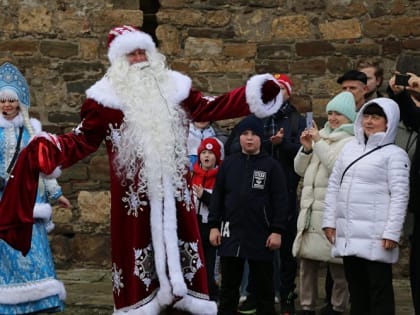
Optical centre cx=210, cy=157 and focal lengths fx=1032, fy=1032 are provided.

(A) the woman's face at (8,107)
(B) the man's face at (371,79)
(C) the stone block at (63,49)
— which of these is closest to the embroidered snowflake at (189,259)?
(A) the woman's face at (8,107)

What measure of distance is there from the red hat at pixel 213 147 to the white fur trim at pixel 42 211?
4.60 ft

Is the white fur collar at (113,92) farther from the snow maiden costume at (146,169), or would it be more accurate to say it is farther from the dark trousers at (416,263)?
the dark trousers at (416,263)

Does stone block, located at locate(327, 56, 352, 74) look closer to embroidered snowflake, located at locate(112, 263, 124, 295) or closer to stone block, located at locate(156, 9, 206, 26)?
stone block, located at locate(156, 9, 206, 26)

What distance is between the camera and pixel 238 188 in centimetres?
760

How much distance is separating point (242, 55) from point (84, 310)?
3050 mm

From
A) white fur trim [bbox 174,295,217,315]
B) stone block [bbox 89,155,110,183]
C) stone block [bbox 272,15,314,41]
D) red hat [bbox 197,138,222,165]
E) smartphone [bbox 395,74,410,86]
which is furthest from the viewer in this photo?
stone block [bbox 89,155,110,183]

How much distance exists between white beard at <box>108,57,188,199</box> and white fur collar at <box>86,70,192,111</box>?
3 centimetres

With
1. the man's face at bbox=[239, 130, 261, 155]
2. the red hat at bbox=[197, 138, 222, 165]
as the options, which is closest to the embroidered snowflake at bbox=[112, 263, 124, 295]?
the man's face at bbox=[239, 130, 261, 155]

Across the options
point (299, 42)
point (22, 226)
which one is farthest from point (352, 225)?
point (299, 42)

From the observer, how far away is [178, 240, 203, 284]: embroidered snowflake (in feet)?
20.1

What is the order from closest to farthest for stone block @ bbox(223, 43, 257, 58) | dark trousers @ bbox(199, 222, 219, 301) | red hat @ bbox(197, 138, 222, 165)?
dark trousers @ bbox(199, 222, 219, 301), red hat @ bbox(197, 138, 222, 165), stone block @ bbox(223, 43, 257, 58)

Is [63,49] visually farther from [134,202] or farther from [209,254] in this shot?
[134,202]

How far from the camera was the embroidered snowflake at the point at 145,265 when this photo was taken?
604cm

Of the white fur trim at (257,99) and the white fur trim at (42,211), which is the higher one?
the white fur trim at (257,99)
